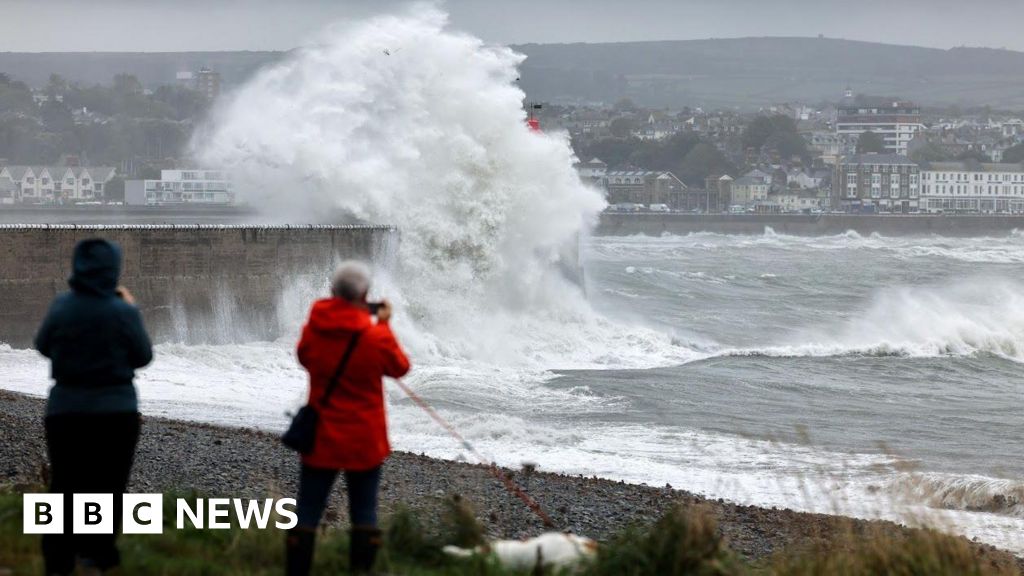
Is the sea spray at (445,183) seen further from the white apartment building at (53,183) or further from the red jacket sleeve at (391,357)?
the white apartment building at (53,183)

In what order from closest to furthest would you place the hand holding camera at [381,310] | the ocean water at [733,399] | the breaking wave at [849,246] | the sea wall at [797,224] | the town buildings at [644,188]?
the hand holding camera at [381,310]
the ocean water at [733,399]
the breaking wave at [849,246]
the sea wall at [797,224]
the town buildings at [644,188]

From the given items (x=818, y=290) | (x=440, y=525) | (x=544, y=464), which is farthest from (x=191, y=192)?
(x=440, y=525)

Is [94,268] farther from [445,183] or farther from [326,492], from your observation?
[445,183]

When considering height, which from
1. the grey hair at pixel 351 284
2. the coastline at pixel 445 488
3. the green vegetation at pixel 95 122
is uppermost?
the green vegetation at pixel 95 122

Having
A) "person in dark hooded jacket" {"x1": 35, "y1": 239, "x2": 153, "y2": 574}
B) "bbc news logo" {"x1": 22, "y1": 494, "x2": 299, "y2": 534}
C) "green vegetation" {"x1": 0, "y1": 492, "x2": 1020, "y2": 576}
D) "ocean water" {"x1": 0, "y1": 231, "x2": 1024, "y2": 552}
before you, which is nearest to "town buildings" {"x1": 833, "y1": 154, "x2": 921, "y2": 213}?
"ocean water" {"x1": 0, "y1": 231, "x2": 1024, "y2": 552}

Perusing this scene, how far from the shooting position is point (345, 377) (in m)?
5.27

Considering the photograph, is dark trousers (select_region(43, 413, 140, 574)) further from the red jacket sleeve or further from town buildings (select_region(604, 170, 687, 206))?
town buildings (select_region(604, 170, 687, 206))

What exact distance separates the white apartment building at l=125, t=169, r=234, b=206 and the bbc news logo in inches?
1974

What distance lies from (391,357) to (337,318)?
0.80 ft

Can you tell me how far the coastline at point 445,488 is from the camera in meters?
9.49

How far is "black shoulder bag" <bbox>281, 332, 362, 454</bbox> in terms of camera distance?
17.3ft

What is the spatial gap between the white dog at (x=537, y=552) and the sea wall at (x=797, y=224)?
104m

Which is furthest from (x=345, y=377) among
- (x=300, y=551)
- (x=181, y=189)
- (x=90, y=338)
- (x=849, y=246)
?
(x=849, y=246)

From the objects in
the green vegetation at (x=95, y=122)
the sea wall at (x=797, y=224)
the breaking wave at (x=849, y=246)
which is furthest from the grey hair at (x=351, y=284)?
the sea wall at (x=797, y=224)
